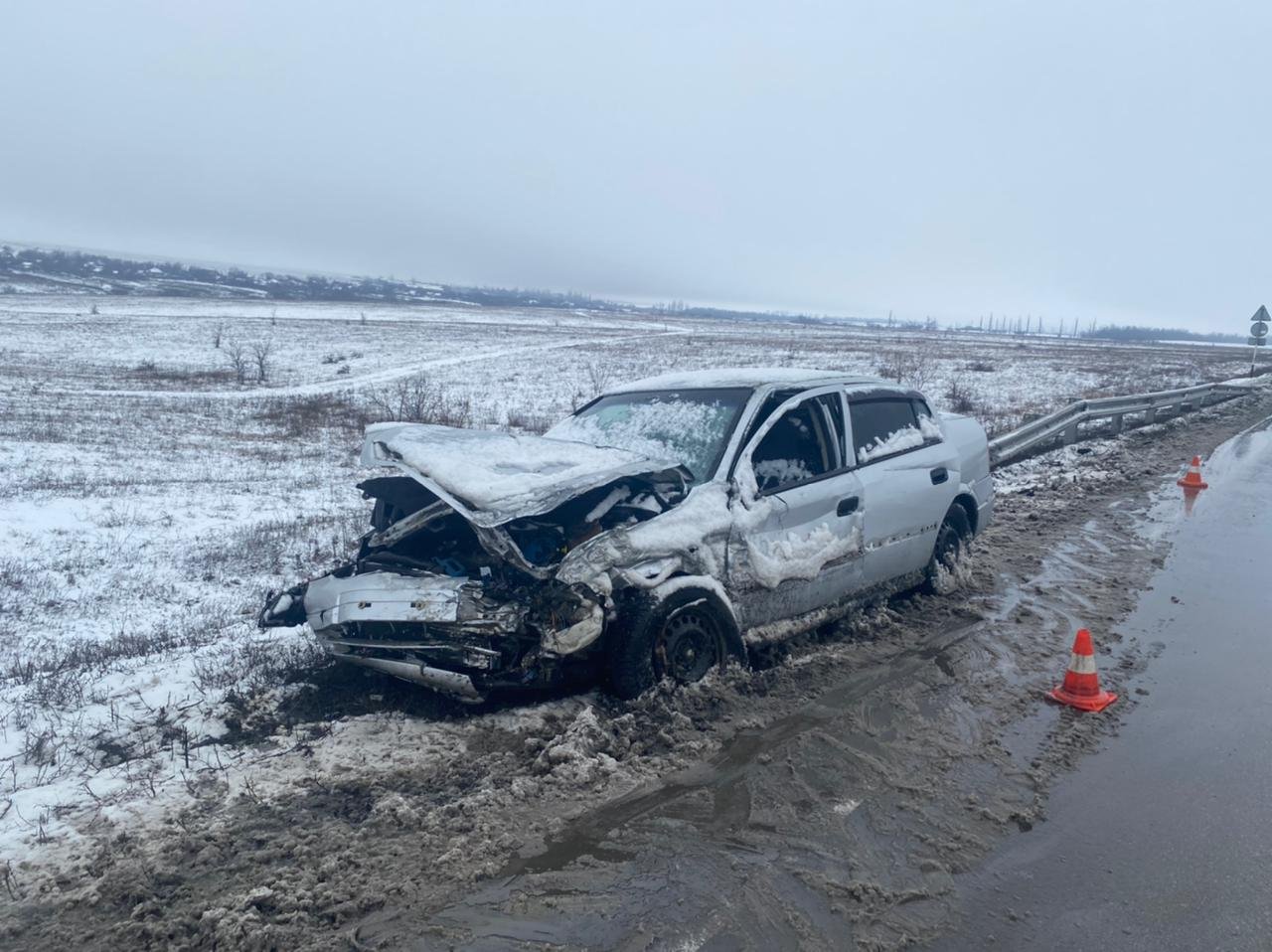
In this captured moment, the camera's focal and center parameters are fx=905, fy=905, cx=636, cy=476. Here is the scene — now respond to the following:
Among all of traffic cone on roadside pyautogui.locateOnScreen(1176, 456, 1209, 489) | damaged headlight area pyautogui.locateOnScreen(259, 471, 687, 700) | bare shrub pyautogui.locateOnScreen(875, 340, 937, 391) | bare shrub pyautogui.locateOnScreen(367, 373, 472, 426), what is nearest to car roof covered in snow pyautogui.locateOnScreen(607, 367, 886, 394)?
damaged headlight area pyautogui.locateOnScreen(259, 471, 687, 700)

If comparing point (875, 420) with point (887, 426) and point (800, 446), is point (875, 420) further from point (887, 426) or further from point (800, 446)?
point (800, 446)

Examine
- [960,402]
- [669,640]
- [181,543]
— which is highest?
[960,402]

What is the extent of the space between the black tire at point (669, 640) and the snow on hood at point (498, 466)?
69 cm

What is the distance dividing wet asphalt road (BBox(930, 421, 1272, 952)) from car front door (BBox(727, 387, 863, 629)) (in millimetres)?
1746

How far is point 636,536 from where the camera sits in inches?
183

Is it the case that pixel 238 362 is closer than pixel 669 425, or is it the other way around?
pixel 669 425

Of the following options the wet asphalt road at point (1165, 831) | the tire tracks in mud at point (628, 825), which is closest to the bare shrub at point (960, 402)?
the wet asphalt road at point (1165, 831)

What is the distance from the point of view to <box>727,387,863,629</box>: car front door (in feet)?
16.9

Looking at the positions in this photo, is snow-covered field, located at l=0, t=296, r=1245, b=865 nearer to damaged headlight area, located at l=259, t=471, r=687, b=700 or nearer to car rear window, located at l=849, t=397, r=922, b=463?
damaged headlight area, located at l=259, t=471, r=687, b=700

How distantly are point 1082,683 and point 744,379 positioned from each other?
8.81ft

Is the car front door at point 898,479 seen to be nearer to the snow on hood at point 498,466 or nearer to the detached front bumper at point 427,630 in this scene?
the snow on hood at point 498,466

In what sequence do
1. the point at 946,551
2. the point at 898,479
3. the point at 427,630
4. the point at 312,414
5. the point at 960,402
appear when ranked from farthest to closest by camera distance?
the point at 960,402
the point at 312,414
the point at 946,551
the point at 898,479
the point at 427,630

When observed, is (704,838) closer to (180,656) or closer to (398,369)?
(180,656)

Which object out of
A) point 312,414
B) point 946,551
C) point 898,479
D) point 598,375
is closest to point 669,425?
point 898,479
